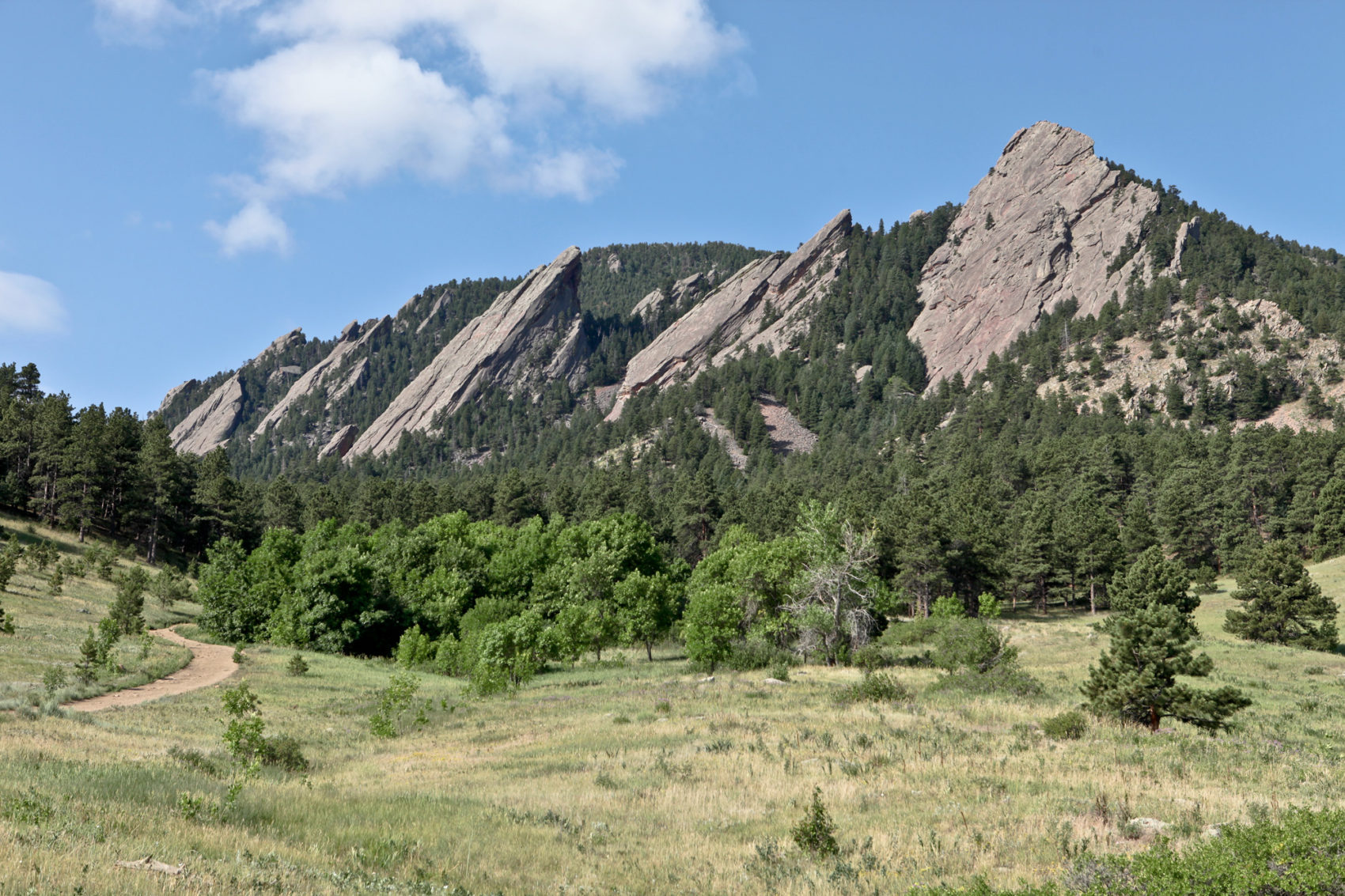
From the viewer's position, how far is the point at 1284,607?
1884 inches

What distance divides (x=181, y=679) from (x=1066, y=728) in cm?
3718

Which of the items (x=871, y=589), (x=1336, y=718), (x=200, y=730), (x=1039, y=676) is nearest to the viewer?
(x=200, y=730)

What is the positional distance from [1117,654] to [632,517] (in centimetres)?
4954

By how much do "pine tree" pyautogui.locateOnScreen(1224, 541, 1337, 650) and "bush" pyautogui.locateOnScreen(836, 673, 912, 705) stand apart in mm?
34307

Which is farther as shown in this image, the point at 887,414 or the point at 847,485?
the point at 887,414

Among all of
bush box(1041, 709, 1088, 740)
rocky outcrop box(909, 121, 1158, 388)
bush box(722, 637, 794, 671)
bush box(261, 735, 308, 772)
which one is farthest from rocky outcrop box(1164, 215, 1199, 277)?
bush box(261, 735, 308, 772)

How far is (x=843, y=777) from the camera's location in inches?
671

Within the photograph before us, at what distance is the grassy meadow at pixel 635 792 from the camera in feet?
31.7

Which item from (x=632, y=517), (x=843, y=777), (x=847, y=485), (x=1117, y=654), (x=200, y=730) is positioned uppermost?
(x=847, y=485)

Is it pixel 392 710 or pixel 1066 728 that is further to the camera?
pixel 392 710

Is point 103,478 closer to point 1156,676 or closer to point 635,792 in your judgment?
point 635,792

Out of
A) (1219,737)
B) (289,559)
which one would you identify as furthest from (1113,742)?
(289,559)

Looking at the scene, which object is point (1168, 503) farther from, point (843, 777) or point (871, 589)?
point (843, 777)

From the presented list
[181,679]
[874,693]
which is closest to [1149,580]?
[874,693]
